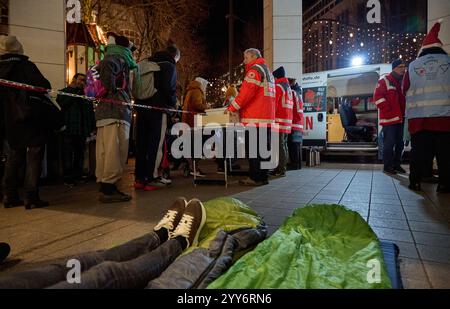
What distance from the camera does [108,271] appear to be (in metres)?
1.48

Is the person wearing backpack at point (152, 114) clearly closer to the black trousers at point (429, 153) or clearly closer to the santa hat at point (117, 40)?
the santa hat at point (117, 40)

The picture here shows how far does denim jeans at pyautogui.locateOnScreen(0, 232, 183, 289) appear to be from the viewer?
4.55 feet

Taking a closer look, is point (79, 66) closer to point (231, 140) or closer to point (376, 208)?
point (231, 140)

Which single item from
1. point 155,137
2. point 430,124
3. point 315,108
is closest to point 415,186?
point 430,124

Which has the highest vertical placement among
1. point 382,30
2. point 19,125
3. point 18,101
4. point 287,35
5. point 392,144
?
point 382,30

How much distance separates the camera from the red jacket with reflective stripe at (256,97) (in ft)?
18.3

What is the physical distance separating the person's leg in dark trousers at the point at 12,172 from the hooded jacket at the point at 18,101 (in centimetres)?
13

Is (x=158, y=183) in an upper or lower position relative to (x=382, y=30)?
lower

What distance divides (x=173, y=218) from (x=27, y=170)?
2.80m

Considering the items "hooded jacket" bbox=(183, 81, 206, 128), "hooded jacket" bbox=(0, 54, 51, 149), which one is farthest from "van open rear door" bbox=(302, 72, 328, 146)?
"hooded jacket" bbox=(0, 54, 51, 149)

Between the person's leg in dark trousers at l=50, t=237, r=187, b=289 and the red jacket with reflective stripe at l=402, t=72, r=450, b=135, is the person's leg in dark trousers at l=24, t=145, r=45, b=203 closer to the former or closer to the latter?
the person's leg in dark trousers at l=50, t=237, r=187, b=289

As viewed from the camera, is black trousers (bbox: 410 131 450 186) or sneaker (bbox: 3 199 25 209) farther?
black trousers (bbox: 410 131 450 186)

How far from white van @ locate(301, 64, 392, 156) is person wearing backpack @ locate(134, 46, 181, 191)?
594 cm

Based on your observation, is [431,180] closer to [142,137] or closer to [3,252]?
[142,137]
